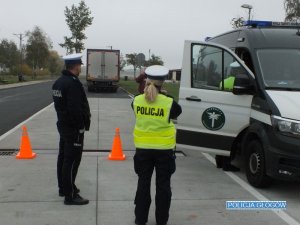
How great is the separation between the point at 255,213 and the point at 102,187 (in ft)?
7.10

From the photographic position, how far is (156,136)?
15.2ft

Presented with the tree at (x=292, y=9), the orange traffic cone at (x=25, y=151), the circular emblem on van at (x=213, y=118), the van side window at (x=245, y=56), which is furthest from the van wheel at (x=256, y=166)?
the tree at (x=292, y=9)

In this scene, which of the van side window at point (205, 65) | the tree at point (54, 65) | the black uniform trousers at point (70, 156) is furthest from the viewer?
the tree at point (54, 65)

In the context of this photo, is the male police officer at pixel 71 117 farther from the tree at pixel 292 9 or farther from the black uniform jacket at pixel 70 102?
the tree at pixel 292 9

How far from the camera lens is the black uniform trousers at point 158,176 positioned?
4.66 m

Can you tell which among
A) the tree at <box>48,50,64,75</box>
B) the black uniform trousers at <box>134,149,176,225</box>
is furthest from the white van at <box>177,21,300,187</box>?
the tree at <box>48,50,64,75</box>

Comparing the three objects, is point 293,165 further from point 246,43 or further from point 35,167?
point 35,167

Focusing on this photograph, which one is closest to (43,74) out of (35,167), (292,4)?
(292,4)

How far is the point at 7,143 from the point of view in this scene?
388 inches

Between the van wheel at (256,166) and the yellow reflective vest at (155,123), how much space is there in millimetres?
1973

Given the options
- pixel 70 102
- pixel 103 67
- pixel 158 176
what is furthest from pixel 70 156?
pixel 103 67

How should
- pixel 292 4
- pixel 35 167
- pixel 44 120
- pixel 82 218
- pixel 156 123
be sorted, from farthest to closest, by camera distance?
pixel 292 4
pixel 44 120
pixel 35 167
pixel 82 218
pixel 156 123

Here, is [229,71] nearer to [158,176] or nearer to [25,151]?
[158,176]

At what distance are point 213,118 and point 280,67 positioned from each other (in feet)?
4.08
